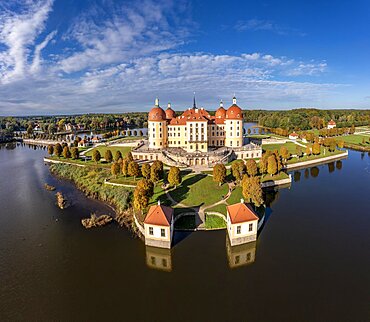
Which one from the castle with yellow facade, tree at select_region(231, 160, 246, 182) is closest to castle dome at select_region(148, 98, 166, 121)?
the castle with yellow facade

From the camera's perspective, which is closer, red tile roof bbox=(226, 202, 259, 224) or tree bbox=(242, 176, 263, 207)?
red tile roof bbox=(226, 202, 259, 224)

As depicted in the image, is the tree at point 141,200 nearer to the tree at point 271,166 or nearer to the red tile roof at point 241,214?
the red tile roof at point 241,214

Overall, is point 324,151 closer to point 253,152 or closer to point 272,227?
point 253,152

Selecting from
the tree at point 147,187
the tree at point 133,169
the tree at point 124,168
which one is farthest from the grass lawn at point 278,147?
the tree at point 147,187

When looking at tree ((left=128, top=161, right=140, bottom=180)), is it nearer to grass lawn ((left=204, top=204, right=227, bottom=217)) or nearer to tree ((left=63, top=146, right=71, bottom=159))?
grass lawn ((left=204, top=204, right=227, bottom=217))

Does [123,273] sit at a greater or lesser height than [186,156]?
lesser

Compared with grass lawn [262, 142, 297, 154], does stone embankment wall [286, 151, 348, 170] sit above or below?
below

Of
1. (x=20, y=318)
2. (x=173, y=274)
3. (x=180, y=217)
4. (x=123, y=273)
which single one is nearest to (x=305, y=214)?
(x=180, y=217)
